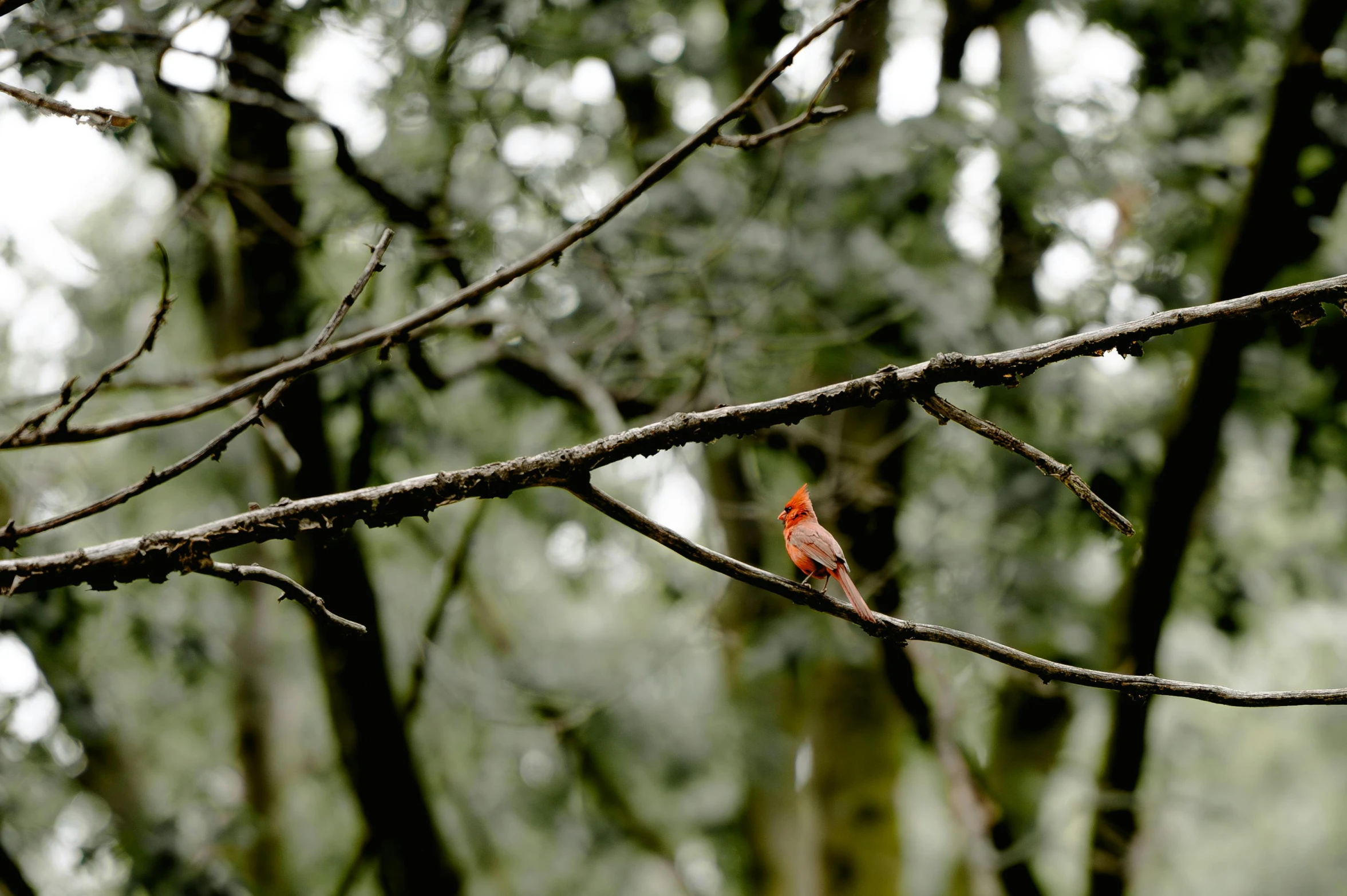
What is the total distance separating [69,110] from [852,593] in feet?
5.32

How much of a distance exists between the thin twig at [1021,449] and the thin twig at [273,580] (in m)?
1.02

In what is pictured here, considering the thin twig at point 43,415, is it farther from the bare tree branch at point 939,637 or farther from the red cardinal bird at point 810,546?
the red cardinal bird at point 810,546

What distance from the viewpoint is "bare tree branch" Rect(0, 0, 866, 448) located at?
72.6 inches

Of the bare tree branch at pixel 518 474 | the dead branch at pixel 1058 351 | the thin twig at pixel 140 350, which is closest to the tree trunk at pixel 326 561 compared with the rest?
the thin twig at pixel 140 350

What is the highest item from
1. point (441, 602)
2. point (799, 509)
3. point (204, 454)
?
point (441, 602)

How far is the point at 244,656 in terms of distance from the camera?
29.9ft

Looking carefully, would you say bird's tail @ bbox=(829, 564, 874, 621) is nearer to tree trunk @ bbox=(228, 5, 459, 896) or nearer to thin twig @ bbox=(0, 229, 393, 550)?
thin twig @ bbox=(0, 229, 393, 550)

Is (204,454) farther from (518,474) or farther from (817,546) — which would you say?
(817,546)

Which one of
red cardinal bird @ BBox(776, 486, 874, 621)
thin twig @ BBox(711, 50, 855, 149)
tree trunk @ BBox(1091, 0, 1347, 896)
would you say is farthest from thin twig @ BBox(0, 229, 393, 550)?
tree trunk @ BBox(1091, 0, 1347, 896)

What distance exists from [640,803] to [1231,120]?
6657mm

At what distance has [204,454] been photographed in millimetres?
1679

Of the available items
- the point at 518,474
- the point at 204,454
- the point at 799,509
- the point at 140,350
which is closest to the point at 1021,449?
the point at 799,509

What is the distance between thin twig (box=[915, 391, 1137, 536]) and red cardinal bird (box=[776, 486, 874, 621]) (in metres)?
0.36

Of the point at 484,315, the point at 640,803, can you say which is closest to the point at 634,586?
the point at 640,803
